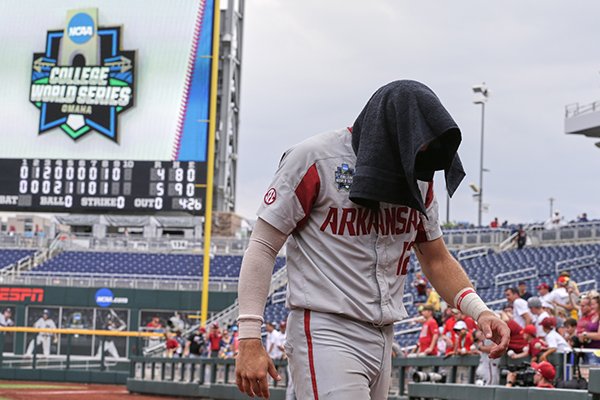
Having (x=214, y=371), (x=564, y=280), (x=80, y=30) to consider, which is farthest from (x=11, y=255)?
(x=564, y=280)

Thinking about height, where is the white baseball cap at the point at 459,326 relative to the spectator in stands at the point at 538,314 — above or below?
below

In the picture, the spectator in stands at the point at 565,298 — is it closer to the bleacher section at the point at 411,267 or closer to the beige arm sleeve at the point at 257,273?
the bleacher section at the point at 411,267

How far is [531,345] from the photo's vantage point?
372 inches

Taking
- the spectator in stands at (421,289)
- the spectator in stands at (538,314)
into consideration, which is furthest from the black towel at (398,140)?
the spectator in stands at (421,289)

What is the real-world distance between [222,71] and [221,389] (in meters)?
29.0

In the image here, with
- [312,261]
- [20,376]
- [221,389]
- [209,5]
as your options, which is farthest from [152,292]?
[312,261]

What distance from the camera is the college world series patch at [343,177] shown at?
133 inches

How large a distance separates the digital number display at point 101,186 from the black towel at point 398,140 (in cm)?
2183

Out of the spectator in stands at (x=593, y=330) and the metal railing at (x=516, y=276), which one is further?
the metal railing at (x=516, y=276)

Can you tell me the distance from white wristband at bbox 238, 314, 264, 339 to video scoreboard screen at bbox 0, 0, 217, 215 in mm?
21946

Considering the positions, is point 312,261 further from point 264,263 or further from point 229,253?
point 229,253

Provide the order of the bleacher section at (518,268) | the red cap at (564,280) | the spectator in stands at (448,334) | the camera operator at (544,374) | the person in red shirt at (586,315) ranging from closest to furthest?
the camera operator at (544,374)
the person in red shirt at (586,315)
the spectator in stands at (448,334)
the red cap at (564,280)
the bleacher section at (518,268)

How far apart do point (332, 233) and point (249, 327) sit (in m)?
0.39

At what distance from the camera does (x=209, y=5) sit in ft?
84.4
